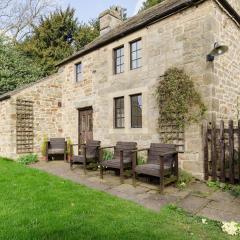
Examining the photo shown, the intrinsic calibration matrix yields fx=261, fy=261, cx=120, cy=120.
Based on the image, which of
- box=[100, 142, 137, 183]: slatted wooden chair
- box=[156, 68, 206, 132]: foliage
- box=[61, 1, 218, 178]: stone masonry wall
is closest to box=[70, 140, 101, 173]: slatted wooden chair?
box=[100, 142, 137, 183]: slatted wooden chair

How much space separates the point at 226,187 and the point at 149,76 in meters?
4.36

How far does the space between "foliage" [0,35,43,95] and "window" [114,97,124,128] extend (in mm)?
10773

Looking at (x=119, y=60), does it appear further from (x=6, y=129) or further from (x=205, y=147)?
(x=6, y=129)

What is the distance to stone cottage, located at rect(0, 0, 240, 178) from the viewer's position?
24.9 feet

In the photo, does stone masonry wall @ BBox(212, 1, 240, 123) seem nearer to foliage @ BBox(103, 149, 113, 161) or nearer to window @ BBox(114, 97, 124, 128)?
window @ BBox(114, 97, 124, 128)

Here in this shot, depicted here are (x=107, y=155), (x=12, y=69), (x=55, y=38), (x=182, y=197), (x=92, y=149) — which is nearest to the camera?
(x=182, y=197)

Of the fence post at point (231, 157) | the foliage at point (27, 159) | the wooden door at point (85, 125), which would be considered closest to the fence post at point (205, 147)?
the fence post at point (231, 157)

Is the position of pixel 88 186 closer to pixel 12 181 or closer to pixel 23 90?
pixel 12 181

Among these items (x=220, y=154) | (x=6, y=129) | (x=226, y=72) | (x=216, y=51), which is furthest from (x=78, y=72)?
(x=220, y=154)

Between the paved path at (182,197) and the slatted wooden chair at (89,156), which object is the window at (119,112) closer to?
the slatted wooden chair at (89,156)

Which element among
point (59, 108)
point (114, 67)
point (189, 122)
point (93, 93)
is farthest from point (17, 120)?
point (189, 122)

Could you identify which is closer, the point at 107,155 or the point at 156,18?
the point at 156,18

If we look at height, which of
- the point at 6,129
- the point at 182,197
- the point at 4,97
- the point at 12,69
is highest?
the point at 12,69

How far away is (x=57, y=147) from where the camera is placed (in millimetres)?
12203
